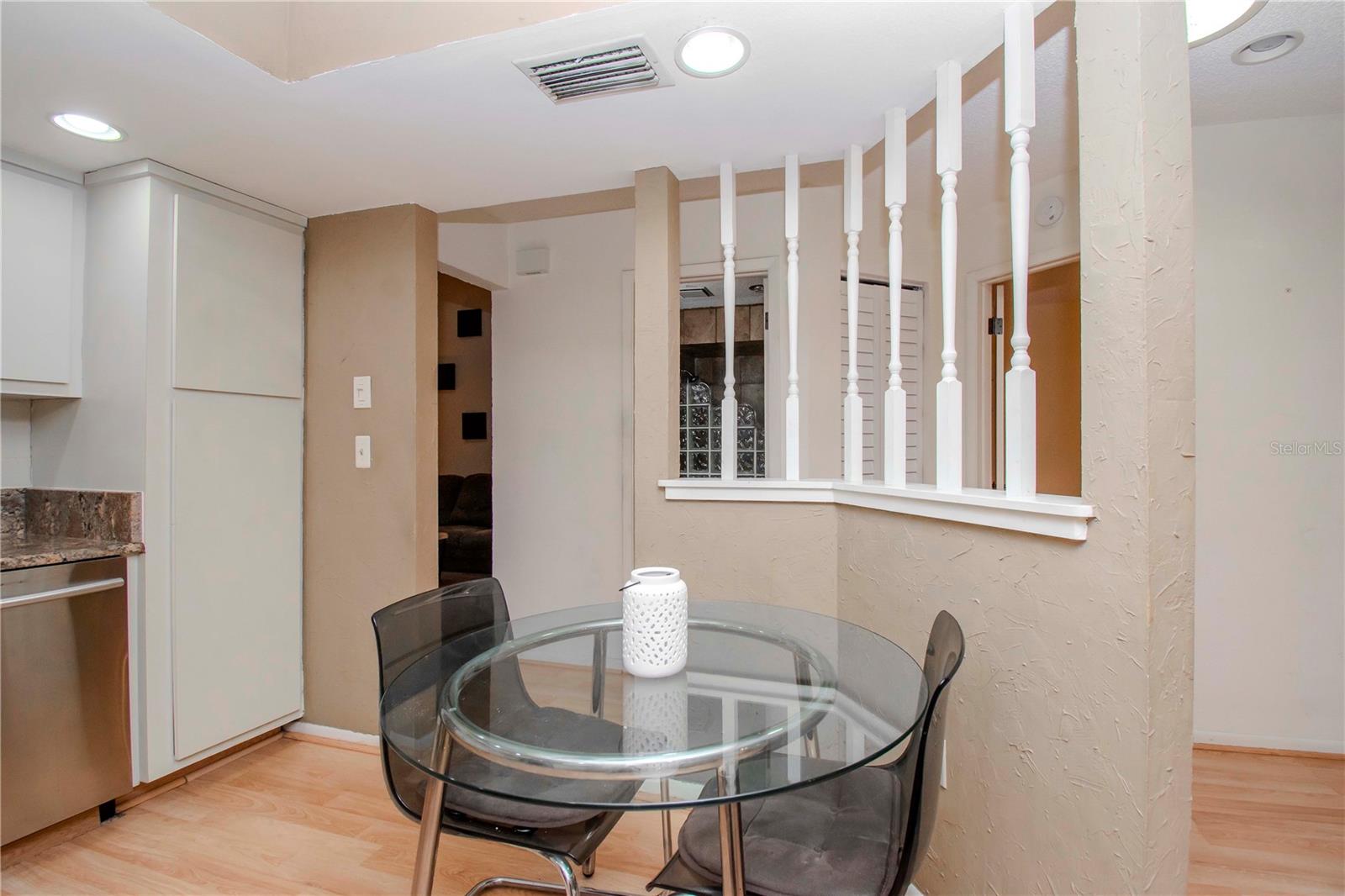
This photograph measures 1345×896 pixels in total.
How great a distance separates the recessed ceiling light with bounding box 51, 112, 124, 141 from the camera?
1957mm

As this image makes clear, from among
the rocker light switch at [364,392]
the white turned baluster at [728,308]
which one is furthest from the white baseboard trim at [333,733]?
the white turned baluster at [728,308]

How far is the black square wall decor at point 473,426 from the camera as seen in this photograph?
17.1 feet

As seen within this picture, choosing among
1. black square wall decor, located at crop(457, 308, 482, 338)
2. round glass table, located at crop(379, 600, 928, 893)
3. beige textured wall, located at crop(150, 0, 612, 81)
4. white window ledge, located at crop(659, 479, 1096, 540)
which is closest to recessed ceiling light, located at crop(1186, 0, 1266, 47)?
white window ledge, located at crop(659, 479, 1096, 540)

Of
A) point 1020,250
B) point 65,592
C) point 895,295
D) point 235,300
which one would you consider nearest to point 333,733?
point 65,592

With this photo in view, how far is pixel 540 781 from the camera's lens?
1012 millimetres

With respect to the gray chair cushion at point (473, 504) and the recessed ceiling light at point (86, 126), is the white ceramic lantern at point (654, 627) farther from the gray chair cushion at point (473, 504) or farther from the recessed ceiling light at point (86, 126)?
the gray chair cushion at point (473, 504)

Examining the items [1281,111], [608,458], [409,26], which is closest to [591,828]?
[409,26]

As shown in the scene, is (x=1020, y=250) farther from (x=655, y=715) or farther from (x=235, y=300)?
(x=235, y=300)

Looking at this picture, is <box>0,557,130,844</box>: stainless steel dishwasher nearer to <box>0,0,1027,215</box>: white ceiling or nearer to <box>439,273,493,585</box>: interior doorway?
<box>0,0,1027,215</box>: white ceiling

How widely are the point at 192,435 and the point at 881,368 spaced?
320 centimetres

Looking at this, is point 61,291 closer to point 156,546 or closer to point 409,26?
point 156,546

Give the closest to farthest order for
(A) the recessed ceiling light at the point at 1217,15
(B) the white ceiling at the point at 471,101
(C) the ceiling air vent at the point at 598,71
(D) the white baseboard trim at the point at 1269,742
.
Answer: (B) the white ceiling at the point at 471,101 < (C) the ceiling air vent at the point at 598,71 < (A) the recessed ceiling light at the point at 1217,15 < (D) the white baseboard trim at the point at 1269,742

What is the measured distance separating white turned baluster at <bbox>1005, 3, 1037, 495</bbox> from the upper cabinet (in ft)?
9.66

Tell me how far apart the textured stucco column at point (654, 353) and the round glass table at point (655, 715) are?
730mm
